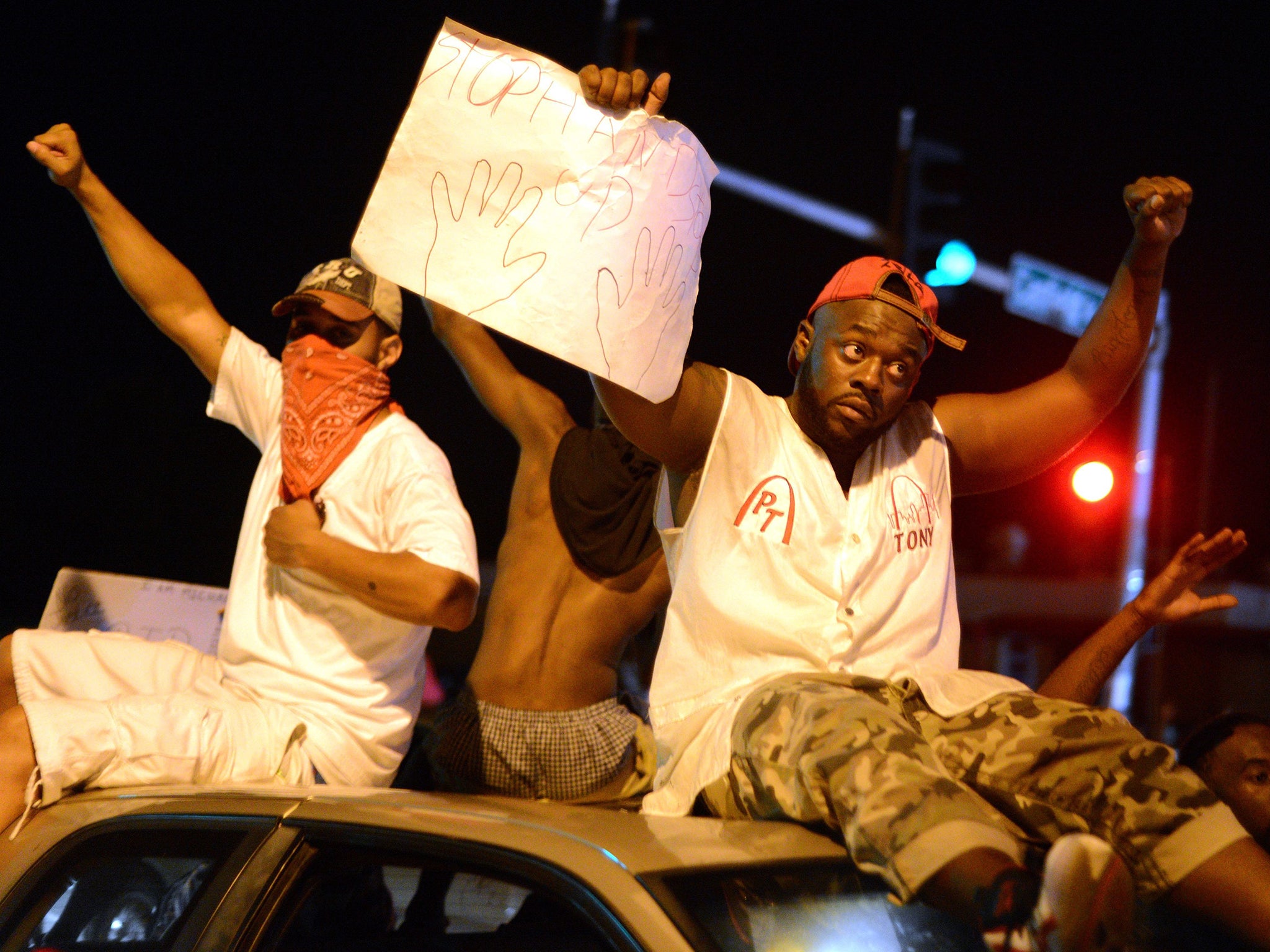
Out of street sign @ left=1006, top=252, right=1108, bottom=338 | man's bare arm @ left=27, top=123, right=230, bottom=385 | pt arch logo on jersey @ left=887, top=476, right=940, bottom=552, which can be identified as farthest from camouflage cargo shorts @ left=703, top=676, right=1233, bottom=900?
street sign @ left=1006, top=252, right=1108, bottom=338

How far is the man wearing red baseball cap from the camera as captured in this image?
2.26 metres

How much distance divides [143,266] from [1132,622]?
293 cm

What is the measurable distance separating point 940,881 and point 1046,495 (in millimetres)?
5097

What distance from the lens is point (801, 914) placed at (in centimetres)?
208

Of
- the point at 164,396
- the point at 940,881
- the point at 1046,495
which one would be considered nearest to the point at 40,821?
the point at 940,881

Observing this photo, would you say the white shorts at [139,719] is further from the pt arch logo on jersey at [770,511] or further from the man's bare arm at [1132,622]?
the man's bare arm at [1132,622]

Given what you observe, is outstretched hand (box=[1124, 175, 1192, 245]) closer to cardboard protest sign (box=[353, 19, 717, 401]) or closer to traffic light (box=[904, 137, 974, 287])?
cardboard protest sign (box=[353, 19, 717, 401])

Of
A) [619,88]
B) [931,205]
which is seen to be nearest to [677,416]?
[619,88]

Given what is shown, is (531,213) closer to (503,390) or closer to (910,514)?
(910,514)

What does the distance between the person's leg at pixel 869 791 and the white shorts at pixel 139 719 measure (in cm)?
115

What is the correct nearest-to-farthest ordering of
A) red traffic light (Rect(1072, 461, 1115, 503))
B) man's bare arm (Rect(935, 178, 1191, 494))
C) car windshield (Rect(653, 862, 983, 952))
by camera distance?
car windshield (Rect(653, 862, 983, 952)) < man's bare arm (Rect(935, 178, 1191, 494)) < red traffic light (Rect(1072, 461, 1115, 503))

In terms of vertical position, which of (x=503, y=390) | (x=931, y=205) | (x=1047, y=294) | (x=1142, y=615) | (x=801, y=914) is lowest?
(x=801, y=914)

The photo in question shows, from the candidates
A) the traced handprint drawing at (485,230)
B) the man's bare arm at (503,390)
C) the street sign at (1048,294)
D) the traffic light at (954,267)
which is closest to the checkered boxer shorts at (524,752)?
the man's bare arm at (503,390)

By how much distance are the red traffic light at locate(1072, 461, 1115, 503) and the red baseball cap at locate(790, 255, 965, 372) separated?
11.9ft
